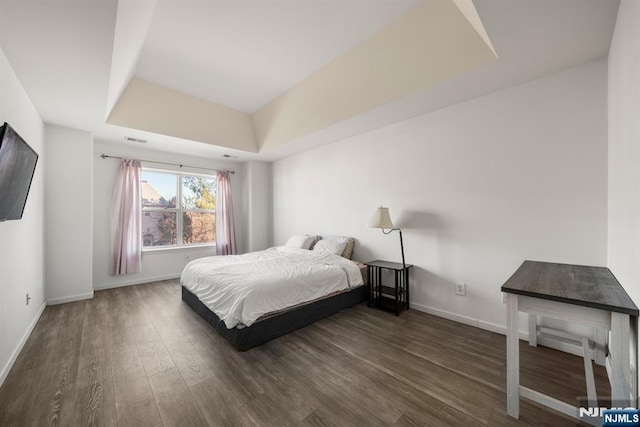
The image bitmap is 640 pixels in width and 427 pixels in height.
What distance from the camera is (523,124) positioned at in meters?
2.30

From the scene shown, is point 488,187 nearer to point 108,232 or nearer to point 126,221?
point 126,221

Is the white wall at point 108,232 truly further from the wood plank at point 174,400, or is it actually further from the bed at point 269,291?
the wood plank at point 174,400

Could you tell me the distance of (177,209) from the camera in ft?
15.7

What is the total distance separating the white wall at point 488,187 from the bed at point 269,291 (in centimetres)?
72

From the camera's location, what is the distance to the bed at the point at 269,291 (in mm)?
2232

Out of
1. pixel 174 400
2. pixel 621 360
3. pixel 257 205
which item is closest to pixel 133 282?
pixel 257 205

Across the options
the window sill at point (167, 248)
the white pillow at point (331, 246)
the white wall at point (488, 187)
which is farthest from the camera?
the window sill at point (167, 248)

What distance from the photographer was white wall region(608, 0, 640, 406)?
46.0 inches

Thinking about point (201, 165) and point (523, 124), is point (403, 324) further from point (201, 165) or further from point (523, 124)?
point (201, 165)

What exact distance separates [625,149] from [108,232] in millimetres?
5887

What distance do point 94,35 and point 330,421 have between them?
9.32 ft

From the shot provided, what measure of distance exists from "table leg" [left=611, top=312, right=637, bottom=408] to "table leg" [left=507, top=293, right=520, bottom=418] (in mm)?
355

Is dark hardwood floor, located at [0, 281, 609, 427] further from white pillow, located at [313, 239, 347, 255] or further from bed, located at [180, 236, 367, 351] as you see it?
white pillow, located at [313, 239, 347, 255]

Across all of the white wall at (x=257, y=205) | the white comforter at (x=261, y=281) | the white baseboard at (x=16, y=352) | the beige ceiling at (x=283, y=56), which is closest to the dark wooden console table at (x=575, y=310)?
the beige ceiling at (x=283, y=56)
